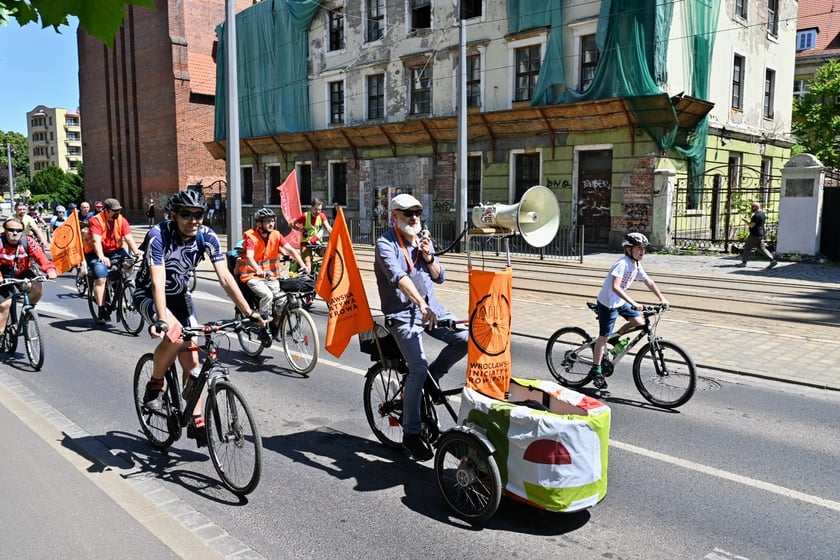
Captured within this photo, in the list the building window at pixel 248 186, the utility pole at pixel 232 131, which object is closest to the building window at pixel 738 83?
the utility pole at pixel 232 131

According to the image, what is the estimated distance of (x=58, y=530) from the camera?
3936mm

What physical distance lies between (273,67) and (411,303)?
33316 millimetres

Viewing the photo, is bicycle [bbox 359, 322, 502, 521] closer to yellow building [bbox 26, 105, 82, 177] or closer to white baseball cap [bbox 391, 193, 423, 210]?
white baseball cap [bbox 391, 193, 423, 210]

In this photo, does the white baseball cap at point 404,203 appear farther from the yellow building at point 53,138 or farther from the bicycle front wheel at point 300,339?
the yellow building at point 53,138

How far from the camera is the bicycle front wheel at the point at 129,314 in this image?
10478mm

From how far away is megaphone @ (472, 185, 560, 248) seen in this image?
4.96 meters

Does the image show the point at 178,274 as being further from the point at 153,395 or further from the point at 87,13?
the point at 87,13

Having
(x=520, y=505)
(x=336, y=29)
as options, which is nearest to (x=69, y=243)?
(x=520, y=505)

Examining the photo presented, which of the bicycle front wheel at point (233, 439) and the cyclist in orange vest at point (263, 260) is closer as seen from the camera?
the bicycle front wheel at point (233, 439)

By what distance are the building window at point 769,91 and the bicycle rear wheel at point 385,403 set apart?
28678mm

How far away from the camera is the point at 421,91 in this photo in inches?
1133

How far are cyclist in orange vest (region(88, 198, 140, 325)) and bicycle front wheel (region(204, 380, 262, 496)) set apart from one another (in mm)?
6785

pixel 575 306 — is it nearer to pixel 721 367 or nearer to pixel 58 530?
pixel 721 367

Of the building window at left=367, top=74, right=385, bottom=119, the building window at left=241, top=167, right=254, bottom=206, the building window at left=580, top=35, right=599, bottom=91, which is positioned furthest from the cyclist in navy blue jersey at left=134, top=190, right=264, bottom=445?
the building window at left=241, top=167, right=254, bottom=206
